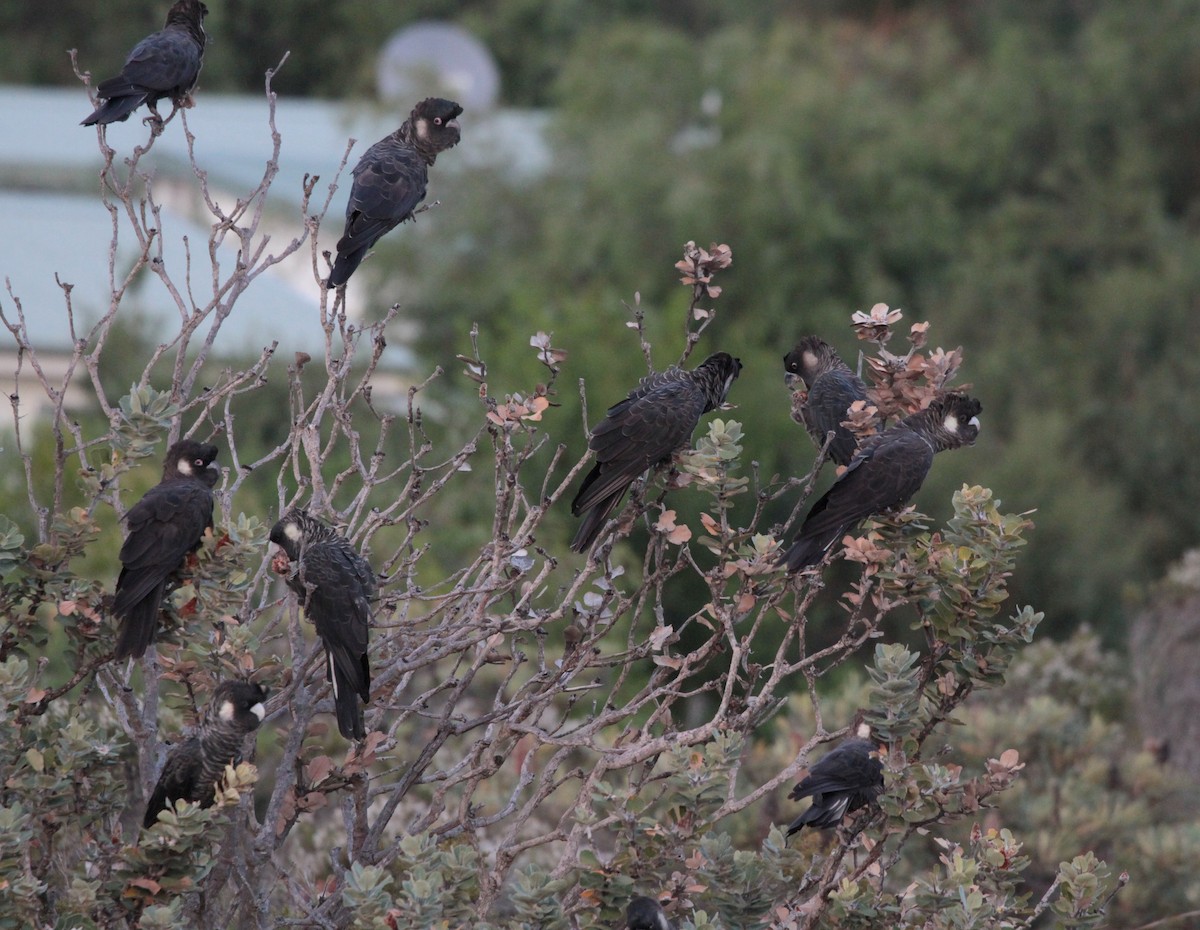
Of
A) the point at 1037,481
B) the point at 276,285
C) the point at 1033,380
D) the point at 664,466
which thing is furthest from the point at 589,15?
the point at 664,466

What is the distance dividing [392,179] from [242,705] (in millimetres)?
1851

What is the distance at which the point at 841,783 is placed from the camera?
4270mm

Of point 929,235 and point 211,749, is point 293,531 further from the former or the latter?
point 929,235

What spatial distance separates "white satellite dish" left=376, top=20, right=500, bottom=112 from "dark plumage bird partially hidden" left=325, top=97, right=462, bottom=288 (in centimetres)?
1576

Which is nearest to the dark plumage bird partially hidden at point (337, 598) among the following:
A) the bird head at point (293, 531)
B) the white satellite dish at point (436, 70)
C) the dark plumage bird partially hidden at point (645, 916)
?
the bird head at point (293, 531)

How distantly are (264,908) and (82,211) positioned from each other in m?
19.5

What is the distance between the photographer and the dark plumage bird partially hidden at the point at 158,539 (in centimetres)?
379

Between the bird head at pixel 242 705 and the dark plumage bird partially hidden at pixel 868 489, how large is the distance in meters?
1.29

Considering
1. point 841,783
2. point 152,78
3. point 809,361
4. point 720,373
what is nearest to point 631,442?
point 720,373

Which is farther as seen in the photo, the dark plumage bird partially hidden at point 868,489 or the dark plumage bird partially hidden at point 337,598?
the dark plumage bird partially hidden at point 868,489

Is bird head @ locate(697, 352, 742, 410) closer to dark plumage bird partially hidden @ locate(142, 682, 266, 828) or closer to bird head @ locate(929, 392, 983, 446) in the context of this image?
bird head @ locate(929, 392, 983, 446)

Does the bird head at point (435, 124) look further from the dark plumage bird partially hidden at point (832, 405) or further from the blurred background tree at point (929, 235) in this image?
the blurred background tree at point (929, 235)

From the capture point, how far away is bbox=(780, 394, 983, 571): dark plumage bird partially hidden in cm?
405

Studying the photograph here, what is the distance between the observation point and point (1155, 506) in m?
19.2
